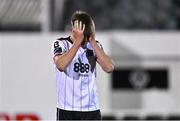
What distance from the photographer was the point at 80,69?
17.0 feet

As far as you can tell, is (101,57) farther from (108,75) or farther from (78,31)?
(108,75)

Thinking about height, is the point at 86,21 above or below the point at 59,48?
above

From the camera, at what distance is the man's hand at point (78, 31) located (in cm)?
503

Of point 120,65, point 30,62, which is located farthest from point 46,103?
point 120,65

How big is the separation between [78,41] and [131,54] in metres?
9.85

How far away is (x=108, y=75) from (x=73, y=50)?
9769mm

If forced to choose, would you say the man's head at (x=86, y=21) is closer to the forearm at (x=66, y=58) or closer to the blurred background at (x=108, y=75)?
the forearm at (x=66, y=58)

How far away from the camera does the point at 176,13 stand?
1991 centimetres

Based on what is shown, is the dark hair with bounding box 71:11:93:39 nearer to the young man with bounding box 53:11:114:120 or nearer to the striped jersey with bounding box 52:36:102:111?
the young man with bounding box 53:11:114:120

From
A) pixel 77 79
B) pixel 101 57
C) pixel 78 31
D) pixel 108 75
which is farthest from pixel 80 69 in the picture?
pixel 108 75

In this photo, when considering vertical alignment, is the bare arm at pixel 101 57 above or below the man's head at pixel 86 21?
below

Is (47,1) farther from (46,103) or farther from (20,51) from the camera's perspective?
(46,103)

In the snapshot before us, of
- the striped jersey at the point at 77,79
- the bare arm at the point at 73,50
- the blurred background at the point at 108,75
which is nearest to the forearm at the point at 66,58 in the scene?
the bare arm at the point at 73,50

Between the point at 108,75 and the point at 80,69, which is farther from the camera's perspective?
the point at 108,75
